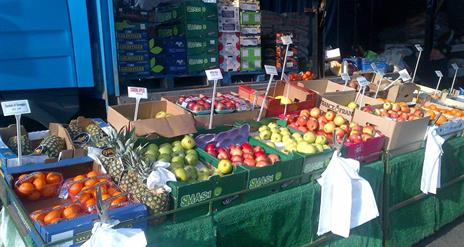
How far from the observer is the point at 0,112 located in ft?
11.6

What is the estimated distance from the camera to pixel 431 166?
3.44 metres

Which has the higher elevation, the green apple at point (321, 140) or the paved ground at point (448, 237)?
the green apple at point (321, 140)

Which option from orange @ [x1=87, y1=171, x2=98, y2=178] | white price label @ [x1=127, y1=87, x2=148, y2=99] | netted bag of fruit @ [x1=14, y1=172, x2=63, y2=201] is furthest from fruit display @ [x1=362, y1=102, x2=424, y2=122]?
netted bag of fruit @ [x1=14, y1=172, x2=63, y2=201]

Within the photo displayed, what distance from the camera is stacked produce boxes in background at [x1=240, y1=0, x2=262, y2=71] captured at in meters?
5.32

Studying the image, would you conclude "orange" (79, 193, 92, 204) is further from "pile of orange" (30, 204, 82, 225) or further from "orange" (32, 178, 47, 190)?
"orange" (32, 178, 47, 190)

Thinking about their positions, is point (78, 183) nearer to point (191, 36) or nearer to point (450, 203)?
point (191, 36)

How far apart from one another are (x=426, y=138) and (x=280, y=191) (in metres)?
1.73

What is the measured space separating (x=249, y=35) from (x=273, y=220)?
3370 mm

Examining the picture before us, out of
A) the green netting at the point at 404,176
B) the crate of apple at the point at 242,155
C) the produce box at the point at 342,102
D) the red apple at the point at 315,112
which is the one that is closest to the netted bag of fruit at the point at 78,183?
the crate of apple at the point at 242,155

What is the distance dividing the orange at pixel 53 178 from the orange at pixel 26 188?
11cm

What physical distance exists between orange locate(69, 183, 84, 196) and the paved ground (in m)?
3.08

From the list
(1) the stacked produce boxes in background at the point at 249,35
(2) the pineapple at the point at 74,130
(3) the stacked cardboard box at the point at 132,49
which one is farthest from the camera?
(1) the stacked produce boxes in background at the point at 249,35

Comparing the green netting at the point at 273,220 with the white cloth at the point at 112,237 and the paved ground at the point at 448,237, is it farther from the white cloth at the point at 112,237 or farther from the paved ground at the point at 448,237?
the paved ground at the point at 448,237

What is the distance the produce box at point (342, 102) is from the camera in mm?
3768
